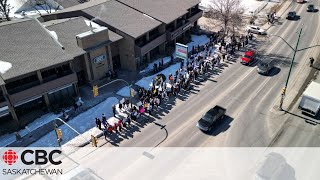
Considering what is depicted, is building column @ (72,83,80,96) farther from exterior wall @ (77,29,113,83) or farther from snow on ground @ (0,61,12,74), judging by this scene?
snow on ground @ (0,61,12,74)

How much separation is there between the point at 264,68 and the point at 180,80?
43.1 ft

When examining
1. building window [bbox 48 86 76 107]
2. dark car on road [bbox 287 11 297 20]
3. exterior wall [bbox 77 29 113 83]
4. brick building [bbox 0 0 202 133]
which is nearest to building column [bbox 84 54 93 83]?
exterior wall [bbox 77 29 113 83]

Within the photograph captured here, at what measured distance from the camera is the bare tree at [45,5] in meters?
74.9

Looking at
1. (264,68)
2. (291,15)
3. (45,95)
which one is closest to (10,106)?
(45,95)

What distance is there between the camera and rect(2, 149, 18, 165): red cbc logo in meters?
33.5

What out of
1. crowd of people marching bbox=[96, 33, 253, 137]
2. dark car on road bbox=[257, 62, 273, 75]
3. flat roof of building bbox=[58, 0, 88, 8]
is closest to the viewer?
crowd of people marching bbox=[96, 33, 253, 137]

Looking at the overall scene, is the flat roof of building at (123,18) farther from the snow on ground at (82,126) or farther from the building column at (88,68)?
the snow on ground at (82,126)

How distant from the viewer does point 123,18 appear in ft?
165

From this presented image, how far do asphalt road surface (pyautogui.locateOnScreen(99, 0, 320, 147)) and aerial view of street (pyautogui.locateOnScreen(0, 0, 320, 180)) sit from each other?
139 mm

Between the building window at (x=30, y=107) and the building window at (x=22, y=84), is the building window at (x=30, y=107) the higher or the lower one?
the lower one

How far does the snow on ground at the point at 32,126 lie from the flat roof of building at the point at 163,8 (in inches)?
915

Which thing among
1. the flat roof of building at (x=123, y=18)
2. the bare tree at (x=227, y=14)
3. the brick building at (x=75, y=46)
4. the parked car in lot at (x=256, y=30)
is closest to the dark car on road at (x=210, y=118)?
the brick building at (x=75, y=46)

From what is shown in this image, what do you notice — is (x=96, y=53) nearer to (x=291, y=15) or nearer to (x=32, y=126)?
(x=32, y=126)

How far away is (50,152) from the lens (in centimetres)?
3431
